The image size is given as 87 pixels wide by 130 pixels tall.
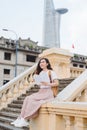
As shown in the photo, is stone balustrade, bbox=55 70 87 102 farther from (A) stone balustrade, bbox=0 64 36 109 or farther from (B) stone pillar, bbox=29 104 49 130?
(A) stone balustrade, bbox=0 64 36 109

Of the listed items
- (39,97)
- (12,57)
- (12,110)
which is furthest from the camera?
(12,57)

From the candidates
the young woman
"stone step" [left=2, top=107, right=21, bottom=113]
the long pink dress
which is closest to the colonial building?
"stone step" [left=2, top=107, right=21, bottom=113]

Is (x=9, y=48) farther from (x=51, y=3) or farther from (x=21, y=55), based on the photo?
(x=51, y=3)

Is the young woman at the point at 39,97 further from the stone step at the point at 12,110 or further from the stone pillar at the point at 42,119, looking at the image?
the stone step at the point at 12,110

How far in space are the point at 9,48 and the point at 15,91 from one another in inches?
1567

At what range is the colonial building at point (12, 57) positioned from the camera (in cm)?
5012

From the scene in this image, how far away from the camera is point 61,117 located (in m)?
4.61

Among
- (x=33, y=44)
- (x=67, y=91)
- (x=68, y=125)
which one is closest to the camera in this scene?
(x=68, y=125)

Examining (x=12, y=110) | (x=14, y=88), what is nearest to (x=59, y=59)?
(x=14, y=88)

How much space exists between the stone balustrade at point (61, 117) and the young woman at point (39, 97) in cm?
15

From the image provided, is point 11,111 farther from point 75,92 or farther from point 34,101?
point 34,101

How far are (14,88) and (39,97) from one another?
220 inches

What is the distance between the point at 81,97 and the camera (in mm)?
6207

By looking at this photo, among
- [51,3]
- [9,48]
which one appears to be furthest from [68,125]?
[51,3]
